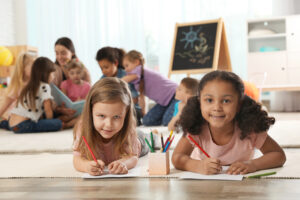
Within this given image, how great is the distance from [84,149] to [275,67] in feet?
14.5

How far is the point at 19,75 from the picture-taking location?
375 centimetres

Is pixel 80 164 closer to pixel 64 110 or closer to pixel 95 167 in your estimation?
pixel 95 167

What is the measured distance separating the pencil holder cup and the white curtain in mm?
4368

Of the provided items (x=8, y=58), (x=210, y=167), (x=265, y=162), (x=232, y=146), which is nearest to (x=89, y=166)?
(x=210, y=167)

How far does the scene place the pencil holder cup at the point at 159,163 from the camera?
5.32 ft

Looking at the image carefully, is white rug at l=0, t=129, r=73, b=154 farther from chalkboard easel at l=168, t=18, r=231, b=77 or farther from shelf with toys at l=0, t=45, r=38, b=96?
shelf with toys at l=0, t=45, r=38, b=96

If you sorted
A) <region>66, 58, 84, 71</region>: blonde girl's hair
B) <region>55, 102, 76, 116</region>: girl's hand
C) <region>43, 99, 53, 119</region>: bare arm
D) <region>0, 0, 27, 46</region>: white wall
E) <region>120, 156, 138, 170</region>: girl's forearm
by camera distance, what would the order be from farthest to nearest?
<region>0, 0, 27, 46</region>: white wall → <region>66, 58, 84, 71</region>: blonde girl's hair → <region>55, 102, 76, 116</region>: girl's hand → <region>43, 99, 53, 119</region>: bare arm → <region>120, 156, 138, 170</region>: girl's forearm

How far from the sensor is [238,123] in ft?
5.43

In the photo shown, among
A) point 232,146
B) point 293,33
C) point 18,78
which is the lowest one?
point 232,146

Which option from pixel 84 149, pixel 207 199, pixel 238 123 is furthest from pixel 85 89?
pixel 207 199

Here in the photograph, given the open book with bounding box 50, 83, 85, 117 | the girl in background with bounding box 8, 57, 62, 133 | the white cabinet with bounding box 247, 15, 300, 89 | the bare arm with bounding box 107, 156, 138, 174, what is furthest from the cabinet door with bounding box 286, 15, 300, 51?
the bare arm with bounding box 107, 156, 138, 174

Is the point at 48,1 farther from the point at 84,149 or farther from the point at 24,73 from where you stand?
the point at 84,149

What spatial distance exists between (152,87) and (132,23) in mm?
2404

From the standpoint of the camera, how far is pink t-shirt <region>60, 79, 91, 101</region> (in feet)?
13.5
